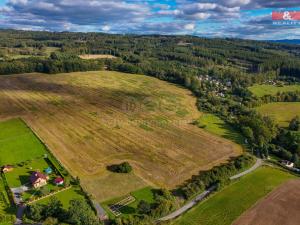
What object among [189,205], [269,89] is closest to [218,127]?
[189,205]

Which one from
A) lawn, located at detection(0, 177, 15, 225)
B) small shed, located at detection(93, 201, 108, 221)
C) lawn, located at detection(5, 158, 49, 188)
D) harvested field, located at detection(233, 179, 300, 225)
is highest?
lawn, located at detection(5, 158, 49, 188)

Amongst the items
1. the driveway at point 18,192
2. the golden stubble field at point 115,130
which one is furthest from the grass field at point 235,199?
the driveway at point 18,192

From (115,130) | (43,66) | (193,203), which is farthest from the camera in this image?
(43,66)

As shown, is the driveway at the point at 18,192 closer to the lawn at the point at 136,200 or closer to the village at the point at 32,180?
the village at the point at 32,180

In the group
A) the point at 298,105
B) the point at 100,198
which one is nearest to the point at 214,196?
the point at 100,198

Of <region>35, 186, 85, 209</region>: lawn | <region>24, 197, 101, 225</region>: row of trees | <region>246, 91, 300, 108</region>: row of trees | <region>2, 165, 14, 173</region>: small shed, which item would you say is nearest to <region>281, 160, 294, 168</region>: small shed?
<region>24, 197, 101, 225</region>: row of trees

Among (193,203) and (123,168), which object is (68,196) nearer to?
(123,168)

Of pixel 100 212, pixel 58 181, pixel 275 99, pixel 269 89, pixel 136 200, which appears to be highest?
pixel 269 89

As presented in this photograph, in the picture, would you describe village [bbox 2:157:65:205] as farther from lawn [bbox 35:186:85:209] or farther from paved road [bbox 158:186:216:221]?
paved road [bbox 158:186:216:221]

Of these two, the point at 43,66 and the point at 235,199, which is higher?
the point at 43,66
